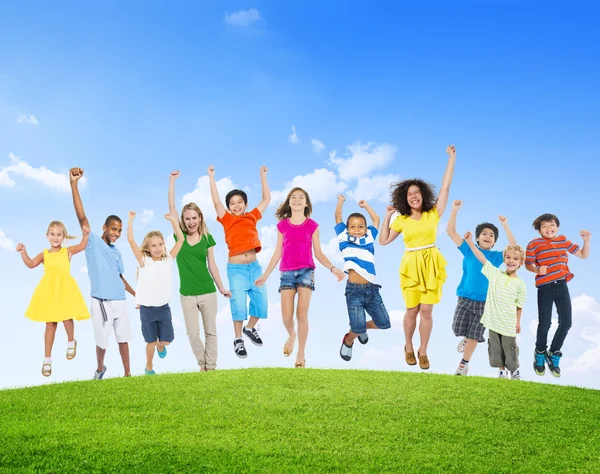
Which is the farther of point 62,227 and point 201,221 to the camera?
point 62,227

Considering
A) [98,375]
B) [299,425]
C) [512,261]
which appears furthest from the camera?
[98,375]

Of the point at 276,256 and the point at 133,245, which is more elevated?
the point at 133,245

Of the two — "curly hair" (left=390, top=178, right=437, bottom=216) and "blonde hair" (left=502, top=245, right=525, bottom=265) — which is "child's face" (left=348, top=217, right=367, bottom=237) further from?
"blonde hair" (left=502, top=245, right=525, bottom=265)

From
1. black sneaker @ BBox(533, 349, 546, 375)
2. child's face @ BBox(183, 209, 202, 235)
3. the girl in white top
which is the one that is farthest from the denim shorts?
black sneaker @ BBox(533, 349, 546, 375)

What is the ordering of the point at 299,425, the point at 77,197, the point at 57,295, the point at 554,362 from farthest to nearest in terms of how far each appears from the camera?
the point at 554,362 → the point at 57,295 → the point at 77,197 → the point at 299,425

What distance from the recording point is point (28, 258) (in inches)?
478

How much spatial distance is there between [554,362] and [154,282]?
738 centimetres

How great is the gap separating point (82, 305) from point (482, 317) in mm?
6980

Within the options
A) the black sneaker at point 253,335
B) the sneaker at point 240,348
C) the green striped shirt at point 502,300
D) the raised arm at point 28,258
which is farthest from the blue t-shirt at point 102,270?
the green striped shirt at point 502,300

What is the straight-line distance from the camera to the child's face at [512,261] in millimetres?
11578

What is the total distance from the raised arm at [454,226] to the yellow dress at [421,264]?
27 centimetres

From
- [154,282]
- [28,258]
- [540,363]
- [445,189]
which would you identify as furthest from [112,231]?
[540,363]

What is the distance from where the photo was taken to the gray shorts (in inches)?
455

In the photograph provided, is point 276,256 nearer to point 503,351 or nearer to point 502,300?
point 502,300
